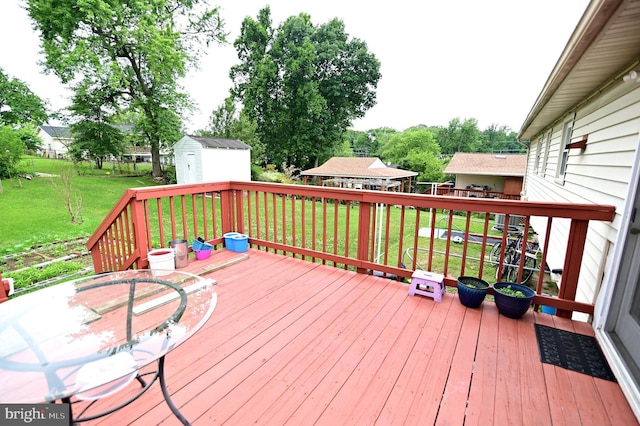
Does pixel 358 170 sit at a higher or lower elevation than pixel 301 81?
lower

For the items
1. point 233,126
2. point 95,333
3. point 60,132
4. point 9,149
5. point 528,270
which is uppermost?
point 60,132

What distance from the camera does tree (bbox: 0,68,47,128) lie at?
15.3m

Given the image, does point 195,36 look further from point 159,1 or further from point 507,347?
point 507,347

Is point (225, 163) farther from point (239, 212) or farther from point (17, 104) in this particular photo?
point (17, 104)

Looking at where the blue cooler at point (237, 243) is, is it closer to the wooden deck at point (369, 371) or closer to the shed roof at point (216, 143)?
the wooden deck at point (369, 371)

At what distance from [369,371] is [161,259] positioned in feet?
7.78

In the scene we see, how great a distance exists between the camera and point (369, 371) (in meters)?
1.79

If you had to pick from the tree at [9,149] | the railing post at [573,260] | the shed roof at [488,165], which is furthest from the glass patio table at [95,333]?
the shed roof at [488,165]

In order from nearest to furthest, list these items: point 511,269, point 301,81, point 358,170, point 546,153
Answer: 1. point 511,269
2. point 546,153
3. point 358,170
4. point 301,81

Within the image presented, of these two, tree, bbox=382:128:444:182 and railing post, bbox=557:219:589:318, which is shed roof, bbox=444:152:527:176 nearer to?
tree, bbox=382:128:444:182

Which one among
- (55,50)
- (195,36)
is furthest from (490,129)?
(55,50)

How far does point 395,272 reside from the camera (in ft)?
10.1

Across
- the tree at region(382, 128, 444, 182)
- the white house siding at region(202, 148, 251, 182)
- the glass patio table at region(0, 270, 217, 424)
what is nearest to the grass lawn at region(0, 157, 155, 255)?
the white house siding at region(202, 148, 251, 182)

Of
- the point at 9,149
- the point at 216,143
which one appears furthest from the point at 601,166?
Result: the point at 9,149
